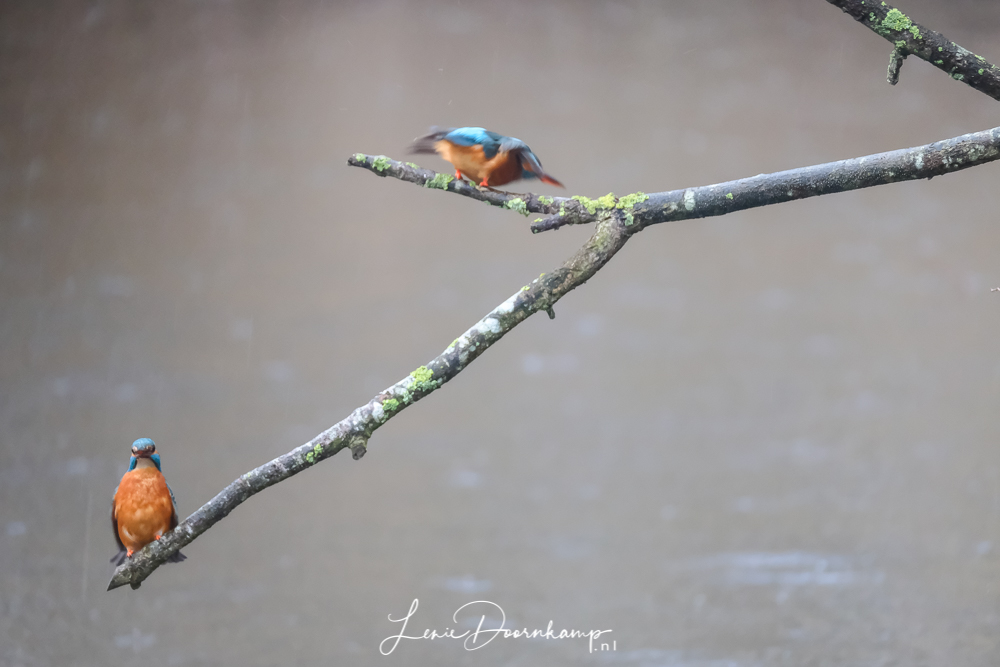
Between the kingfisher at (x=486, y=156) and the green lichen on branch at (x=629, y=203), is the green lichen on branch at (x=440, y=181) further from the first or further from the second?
the green lichen on branch at (x=629, y=203)

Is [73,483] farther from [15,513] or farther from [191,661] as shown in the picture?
[191,661]

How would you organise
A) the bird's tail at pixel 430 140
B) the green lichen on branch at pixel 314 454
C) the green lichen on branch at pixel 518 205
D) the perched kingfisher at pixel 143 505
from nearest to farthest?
the green lichen on branch at pixel 314 454 → the green lichen on branch at pixel 518 205 → the bird's tail at pixel 430 140 → the perched kingfisher at pixel 143 505

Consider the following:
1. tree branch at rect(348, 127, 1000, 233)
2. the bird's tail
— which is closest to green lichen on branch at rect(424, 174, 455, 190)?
tree branch at rect(348, 127, 1000, 233)

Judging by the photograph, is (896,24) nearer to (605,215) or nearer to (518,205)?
(605,215)

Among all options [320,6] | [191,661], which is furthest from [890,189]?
[191,661]

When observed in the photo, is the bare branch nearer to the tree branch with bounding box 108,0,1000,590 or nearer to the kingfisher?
the tree branch with bounding box 108,0,1000,590

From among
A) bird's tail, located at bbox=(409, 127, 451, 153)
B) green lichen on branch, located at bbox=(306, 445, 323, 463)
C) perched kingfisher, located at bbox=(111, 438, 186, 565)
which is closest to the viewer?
green lichen on branch, located at bbox=(306, 445, 323, 463)

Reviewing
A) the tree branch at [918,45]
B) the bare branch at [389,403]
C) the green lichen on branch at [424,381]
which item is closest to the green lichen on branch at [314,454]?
the bare branch at [389,403]

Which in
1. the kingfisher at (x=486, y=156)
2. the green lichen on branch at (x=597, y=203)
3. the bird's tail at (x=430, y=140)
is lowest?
the green lichen on branch at (x=597, y=203)
